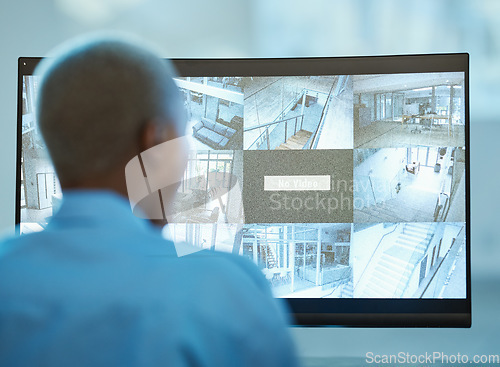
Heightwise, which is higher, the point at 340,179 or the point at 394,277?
the point at 340,179

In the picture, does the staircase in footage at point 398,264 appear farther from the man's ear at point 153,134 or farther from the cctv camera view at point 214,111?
the man's ear at point 153,134

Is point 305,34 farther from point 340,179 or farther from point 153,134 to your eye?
point 153,134

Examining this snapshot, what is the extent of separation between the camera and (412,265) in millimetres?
1970

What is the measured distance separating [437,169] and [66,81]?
63.9 inches

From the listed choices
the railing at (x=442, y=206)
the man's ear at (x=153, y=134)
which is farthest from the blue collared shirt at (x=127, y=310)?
the railing at (x=442, y=206)

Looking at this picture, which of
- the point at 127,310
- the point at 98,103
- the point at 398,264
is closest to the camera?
the point at 127,310

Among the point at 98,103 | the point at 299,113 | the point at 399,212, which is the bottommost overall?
the point at 399,212

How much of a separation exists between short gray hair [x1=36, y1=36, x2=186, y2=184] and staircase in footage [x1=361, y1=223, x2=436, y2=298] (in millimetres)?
1504

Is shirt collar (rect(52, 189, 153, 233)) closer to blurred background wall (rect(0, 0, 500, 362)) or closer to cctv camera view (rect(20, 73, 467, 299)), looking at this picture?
cctv camera view (rect(20, 73, 467, 299))

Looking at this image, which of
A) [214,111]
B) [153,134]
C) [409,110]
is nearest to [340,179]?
[409,110]

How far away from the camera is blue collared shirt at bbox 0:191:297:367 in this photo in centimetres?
46

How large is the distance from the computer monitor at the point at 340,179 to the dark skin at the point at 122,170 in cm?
139

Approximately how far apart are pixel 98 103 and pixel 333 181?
1.50 meters

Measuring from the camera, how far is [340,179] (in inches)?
79.2
